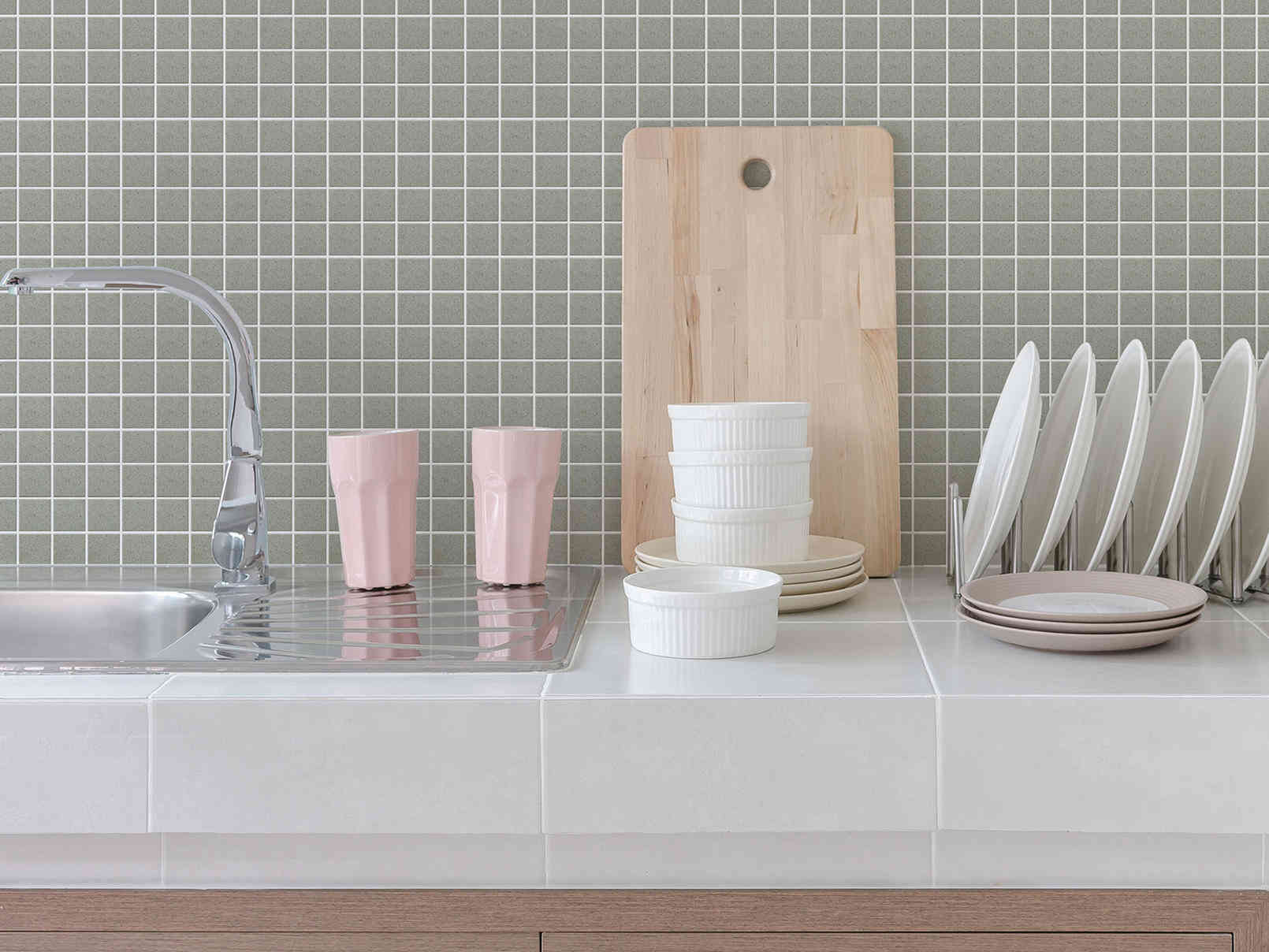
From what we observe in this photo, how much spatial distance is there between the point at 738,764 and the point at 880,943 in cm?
19

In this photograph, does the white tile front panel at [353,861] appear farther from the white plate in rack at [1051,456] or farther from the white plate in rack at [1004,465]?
the white plate in rack at [1051,456]

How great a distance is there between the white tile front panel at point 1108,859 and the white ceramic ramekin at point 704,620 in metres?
0.21

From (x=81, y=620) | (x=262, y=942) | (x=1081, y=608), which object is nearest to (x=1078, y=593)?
(x=1081, y=608)

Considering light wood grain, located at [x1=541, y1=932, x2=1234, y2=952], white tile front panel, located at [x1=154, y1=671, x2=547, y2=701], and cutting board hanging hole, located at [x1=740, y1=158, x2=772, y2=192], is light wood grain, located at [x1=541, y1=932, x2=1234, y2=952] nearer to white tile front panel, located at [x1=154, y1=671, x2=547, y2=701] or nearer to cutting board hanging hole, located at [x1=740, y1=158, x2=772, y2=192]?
white tile front panel, located at [x1=154, y1=671, x2=547, y2=701]

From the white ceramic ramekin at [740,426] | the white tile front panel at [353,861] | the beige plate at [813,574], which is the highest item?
the white ceramic ramekin at [740,426]

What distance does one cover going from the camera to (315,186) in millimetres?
1333

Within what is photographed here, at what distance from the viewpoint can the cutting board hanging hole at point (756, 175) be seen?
50.9 inches

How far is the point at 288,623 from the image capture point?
1.05 metres

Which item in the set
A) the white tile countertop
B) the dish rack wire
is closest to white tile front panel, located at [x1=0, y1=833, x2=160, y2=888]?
the white tile countertop

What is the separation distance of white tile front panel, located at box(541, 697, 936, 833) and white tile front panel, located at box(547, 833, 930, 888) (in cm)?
4

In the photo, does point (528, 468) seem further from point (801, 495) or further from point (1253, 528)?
point (1253, 528)

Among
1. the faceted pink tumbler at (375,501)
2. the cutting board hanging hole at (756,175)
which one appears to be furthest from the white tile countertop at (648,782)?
the cutting board hanging hole at (756,175)

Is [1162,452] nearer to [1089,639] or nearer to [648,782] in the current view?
[1089,639]

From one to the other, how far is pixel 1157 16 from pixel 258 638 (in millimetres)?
1250
